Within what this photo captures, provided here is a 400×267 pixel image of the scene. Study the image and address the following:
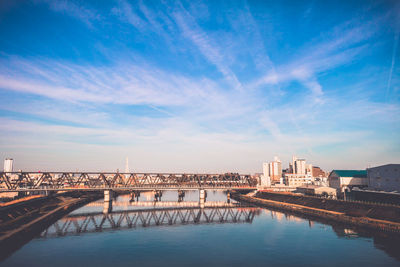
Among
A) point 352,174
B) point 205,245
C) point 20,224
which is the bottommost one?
point 205,245

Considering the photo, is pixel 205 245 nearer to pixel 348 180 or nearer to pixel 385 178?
pixel 385 178

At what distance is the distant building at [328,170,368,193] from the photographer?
417 ft

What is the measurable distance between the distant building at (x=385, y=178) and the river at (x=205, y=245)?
4129 cm

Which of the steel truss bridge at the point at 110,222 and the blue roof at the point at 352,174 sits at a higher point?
the blue roof at the point at 352,174

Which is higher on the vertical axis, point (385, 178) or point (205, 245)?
point (385, 178)

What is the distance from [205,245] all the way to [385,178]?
85309 millimetres

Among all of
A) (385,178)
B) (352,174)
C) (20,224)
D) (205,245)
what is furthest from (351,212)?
(20,224)

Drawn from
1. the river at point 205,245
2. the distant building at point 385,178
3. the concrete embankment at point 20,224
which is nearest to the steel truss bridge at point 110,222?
the river at point 205,245

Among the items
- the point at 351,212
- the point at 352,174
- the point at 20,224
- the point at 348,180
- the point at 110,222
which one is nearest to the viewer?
the point at 20,224

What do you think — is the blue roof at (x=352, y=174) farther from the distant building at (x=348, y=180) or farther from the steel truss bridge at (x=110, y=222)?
the steel truss bridge at (x=110, y=222)

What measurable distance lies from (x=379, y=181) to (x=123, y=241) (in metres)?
103

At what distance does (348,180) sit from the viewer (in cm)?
12975

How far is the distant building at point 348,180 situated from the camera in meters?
127

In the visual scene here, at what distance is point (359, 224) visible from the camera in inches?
2758
